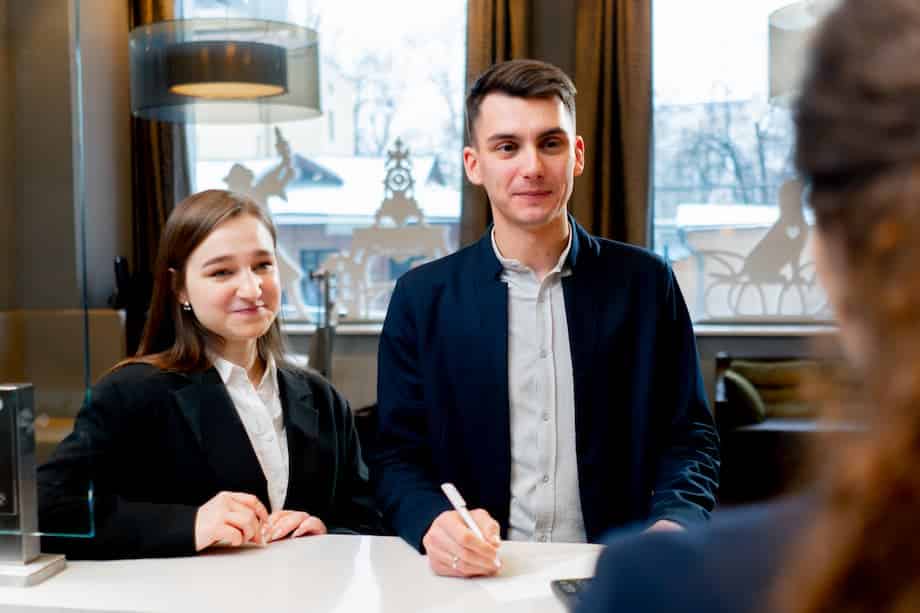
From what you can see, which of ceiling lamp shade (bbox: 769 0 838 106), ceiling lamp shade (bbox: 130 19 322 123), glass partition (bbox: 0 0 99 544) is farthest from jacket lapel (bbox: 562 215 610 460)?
ceiling lamp shade (bbox: 769 0 838 106)

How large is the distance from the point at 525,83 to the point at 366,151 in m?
4.23

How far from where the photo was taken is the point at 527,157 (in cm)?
187

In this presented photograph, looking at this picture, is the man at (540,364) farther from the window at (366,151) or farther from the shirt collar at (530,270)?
the window at (366,151)

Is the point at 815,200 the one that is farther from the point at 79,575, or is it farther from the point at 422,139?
the point at 422,139

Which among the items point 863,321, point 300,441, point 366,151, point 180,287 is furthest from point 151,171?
point 863,321

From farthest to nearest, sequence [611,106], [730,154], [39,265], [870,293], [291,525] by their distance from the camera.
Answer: [730,154] < [611,106] < [291,525] < [39,265] < [870,293]

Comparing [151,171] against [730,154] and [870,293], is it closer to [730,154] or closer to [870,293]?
[730,154]

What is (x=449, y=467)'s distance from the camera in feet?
6.45

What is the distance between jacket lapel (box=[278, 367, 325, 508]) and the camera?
1854mm

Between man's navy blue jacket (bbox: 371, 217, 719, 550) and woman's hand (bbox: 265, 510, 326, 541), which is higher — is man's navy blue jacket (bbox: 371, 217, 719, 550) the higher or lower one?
the higher one

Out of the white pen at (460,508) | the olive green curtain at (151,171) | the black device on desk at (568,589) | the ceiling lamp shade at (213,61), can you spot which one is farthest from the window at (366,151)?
the black device on desk at (568,589)

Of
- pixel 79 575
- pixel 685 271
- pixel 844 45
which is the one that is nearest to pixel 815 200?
pixel 844 45

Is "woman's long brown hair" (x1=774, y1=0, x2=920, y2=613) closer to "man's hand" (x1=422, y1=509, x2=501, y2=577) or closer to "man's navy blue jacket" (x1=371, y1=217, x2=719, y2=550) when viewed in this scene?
"man's hand" (x1=422, y1=509, x2=501, y2=577)

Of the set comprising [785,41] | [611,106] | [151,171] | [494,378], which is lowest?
[494,378]
